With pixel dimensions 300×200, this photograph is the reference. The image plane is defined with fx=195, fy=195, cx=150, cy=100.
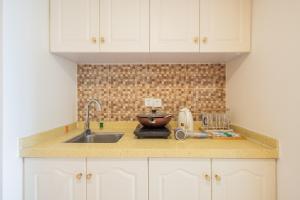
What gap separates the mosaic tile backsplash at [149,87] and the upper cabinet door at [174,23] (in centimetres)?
47

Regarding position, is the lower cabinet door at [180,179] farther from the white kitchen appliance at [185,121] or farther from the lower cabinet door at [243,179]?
the white kitchen appliance at [185,121]

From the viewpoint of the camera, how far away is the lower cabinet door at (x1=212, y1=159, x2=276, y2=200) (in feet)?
3.91

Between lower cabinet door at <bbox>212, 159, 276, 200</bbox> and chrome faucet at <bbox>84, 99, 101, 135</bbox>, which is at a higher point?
chrome faucet at <bbox>84, 99, 101, 135</bbox>

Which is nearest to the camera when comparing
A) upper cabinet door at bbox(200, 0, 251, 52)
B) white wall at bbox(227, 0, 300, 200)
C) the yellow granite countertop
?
white wall at bbox(227, 0, 300, 200)

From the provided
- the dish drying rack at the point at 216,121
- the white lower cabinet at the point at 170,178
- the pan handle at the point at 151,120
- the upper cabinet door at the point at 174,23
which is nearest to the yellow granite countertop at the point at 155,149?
the white lower cabinet at the point at 170,178

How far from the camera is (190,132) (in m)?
1.55

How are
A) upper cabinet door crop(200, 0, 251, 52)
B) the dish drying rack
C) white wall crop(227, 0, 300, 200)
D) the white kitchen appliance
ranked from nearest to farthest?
white wall crop(227, 0, 300, 200)
upper cabinet door crop(200, 0, 251, 52)
the white kitchen appliance
the dish drying rack

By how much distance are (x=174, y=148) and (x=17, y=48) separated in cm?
112

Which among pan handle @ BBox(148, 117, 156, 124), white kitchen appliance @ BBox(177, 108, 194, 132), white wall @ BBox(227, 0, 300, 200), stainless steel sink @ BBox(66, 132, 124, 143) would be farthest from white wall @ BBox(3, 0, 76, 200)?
white wall @ BBox(227, 0, 300, 200)

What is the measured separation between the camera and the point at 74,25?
1.45 m

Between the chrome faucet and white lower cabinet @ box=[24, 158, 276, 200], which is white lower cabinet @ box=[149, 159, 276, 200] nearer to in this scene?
white lower cabinet @ box=[24, 158, 276, 200]

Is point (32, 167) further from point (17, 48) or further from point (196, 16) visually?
point (196, 16)

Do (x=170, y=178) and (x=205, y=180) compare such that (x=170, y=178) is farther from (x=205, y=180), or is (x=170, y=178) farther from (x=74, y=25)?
(x=74, y=25)

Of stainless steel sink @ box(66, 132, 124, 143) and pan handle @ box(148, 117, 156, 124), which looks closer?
pan handle @ box(148, 117, 156, 124)
